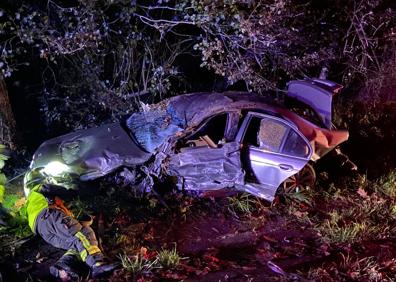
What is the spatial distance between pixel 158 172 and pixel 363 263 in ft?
9.71

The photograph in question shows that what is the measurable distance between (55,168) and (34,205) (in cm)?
107

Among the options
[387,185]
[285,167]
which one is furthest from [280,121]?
[387,185]

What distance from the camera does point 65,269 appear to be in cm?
472

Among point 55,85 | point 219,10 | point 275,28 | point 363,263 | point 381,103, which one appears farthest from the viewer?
point 381,103

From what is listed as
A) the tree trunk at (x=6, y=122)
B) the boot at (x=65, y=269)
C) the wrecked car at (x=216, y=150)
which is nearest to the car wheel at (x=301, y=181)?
the wrecked car at (x=216, y=150)

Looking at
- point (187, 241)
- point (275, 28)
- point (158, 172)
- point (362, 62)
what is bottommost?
point (187, 241)

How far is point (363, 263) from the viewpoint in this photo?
5.20 m

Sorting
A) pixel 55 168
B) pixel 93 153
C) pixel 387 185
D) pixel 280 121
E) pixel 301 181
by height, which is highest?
pixel 280 121

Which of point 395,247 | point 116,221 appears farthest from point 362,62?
point 116,221

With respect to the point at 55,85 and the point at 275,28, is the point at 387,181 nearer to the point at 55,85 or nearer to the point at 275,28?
the point at 275,28

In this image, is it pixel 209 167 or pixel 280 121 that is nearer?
pixel 280 121

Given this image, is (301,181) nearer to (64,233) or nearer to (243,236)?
(243,236)

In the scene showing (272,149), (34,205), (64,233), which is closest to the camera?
(64,233)

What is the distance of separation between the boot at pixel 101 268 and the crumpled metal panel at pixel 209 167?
207 centimetres
